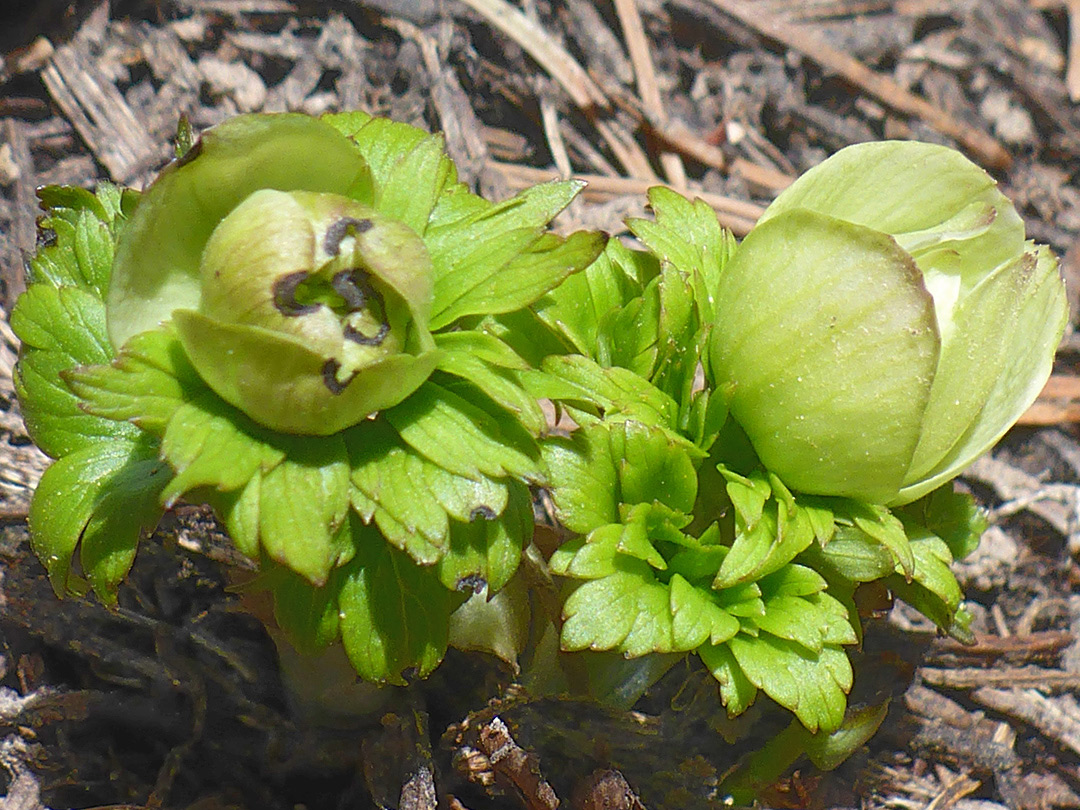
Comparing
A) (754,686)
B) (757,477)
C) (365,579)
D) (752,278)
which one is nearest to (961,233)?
(752,278)

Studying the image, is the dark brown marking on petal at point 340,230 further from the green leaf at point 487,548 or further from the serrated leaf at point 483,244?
the green leaf at point 487,548

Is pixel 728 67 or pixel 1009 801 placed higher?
pixel 728 67

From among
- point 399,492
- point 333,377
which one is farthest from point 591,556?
point 333,377

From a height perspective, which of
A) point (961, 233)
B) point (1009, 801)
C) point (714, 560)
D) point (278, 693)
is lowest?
point (1009, 801)

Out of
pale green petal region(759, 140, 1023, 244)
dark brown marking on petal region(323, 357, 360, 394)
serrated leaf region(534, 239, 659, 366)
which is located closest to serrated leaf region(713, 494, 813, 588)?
serrated leaf region(534, 239, 659, 366)

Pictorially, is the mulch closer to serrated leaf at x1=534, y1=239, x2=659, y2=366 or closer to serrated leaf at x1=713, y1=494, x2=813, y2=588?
serrated leaf at x1=713, y1=494, x2=813, y2=588

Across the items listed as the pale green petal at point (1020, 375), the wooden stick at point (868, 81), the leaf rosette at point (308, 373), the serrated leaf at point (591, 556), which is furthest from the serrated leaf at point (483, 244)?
the wooden stick at point (868, 81)

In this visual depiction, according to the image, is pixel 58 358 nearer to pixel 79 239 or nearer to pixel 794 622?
pixel 79 239

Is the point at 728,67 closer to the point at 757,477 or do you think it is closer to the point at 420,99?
the point at 420,99

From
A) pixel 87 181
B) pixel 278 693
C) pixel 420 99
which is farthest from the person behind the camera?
pixel 420 99
